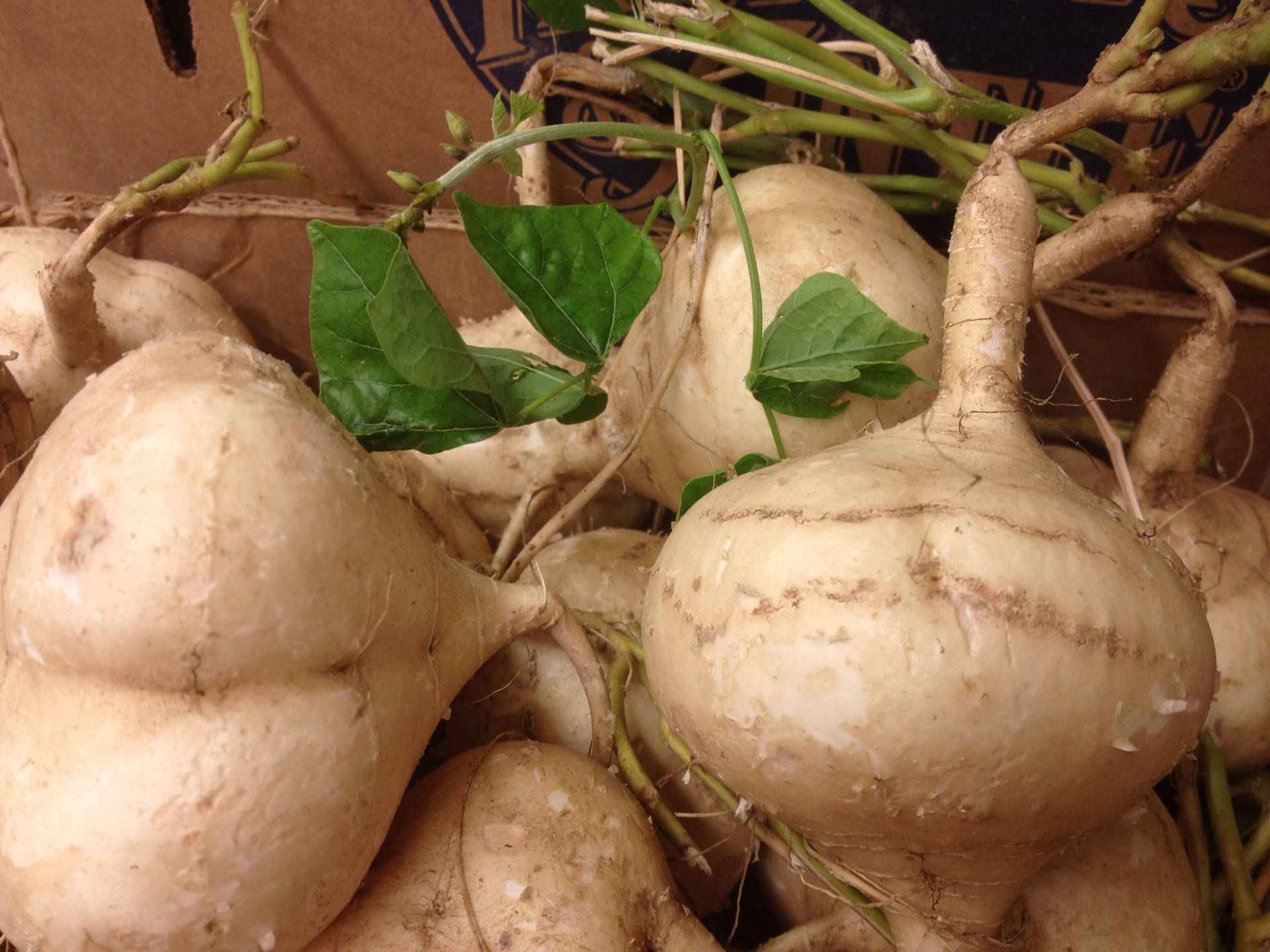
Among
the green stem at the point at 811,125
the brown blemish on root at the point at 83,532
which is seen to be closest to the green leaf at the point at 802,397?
the green stem at the point at 811,125

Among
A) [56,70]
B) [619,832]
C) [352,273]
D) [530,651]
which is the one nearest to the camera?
[352,273]

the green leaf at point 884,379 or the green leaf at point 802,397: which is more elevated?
the green leaf at point 884,379

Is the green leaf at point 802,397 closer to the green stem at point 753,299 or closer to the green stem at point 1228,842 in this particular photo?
the green stem at point 753,299

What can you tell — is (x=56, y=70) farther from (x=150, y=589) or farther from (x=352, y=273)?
(x=150, y=589)

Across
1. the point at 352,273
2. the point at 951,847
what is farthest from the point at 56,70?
the point at 951,847

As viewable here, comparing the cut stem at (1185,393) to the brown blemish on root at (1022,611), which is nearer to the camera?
the brown blemish on root at (1022,611)

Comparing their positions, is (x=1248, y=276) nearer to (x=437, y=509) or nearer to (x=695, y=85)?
(x=695, y=85)

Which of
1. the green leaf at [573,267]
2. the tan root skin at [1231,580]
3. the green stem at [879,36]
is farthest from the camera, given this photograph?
the tan root skin at [1231,580]

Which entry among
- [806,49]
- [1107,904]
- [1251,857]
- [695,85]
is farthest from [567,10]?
[1251,857]
